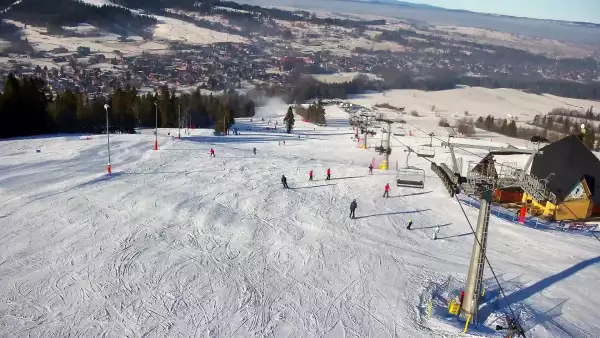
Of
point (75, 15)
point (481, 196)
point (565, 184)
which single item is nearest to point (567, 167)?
point (565, 184)

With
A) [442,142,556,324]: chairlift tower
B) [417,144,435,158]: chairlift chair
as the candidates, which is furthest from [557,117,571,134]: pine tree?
[442,142,556,324]: chairlift tower

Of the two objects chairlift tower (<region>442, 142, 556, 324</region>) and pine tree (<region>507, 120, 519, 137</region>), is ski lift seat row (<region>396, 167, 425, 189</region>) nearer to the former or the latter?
chairlift tower (<region>442, 142, 556, 324</region>)

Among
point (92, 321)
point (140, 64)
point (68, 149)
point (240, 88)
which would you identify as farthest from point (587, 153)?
point (140, 64)

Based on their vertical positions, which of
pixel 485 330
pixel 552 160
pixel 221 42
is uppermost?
pixel 221 42

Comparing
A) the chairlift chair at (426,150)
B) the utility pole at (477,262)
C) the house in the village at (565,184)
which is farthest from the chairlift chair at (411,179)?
the utility pole at (477,262)

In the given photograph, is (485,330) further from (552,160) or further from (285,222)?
(552,160)

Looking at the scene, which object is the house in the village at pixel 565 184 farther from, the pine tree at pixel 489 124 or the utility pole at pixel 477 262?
the pine tree at pixel 489 124
